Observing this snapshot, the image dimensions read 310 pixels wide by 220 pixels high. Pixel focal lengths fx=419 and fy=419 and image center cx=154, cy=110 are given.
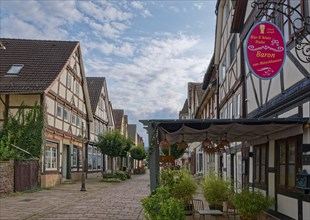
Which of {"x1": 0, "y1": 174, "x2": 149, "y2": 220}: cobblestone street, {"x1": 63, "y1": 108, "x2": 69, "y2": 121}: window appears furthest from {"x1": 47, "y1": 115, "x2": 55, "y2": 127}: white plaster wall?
{"x1": 0, "y1": 174, "x2": 149, "y2": 220}: cobblestone street

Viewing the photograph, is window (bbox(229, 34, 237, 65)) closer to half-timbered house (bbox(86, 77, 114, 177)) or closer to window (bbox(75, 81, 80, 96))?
window (bbox(75, 81, 80, 96))

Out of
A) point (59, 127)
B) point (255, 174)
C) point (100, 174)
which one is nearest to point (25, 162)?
point (59, 127)

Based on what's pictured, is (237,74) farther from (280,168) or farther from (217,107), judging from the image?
(217,107)

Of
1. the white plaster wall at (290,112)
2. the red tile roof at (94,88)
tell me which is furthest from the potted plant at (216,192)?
the red tile roof at (94,88)

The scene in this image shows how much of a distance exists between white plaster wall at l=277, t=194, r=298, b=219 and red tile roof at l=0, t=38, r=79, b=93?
15.8 m

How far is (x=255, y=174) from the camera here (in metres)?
14.1

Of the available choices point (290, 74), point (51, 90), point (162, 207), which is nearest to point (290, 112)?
point (290, 74)

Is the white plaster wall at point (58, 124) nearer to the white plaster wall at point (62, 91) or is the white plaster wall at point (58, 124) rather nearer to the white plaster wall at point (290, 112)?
the white plaster wall at point (62, 91)

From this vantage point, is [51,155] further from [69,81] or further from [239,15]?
[239,15]

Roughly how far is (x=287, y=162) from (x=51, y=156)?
18403 mm

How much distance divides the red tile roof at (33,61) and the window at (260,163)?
13461 mm

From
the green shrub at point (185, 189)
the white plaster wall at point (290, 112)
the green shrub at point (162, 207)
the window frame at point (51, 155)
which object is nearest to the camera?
the green shrub at point (162, 207)

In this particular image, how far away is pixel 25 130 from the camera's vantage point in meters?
23.0

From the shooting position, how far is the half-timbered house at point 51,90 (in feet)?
77.7
